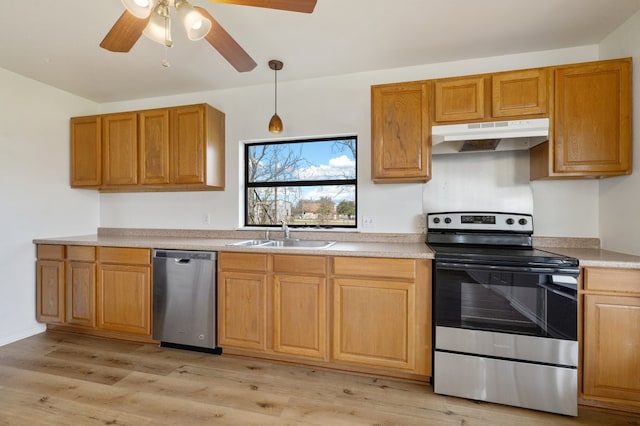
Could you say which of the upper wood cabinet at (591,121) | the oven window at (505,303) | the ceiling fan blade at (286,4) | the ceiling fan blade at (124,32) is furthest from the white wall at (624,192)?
the ceiling fan blade at (124,32)

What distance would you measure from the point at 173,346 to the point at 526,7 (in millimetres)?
3704

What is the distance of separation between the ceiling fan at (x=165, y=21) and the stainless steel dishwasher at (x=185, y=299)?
5.15 ft

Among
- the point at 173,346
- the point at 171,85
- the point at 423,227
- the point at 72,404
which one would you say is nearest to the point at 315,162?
the point at 423,227

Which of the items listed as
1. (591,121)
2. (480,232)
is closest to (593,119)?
(591,121)

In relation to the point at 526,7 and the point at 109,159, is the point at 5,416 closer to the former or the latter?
the point at 109,159

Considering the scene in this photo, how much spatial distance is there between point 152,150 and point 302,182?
1544 millimetres

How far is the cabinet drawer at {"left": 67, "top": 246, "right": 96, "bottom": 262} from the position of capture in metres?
2.88

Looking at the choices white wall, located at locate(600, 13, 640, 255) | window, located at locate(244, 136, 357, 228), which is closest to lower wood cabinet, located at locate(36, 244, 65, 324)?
window, located at locate(244, 136, 357, 228)

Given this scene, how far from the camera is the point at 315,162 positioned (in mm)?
3162

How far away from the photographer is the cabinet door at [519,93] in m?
2.18

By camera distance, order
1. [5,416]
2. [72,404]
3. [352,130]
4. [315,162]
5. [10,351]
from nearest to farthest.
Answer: [5,416]
[72,404]
[10,351]
[352,130]
[315,162]

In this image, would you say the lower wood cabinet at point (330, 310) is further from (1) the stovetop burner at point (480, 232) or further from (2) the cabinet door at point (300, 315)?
(1) the stovetop burner at point (480, 232)

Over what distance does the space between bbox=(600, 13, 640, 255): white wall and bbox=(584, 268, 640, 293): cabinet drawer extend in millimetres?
352

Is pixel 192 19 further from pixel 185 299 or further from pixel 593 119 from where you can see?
pixel 593 119
